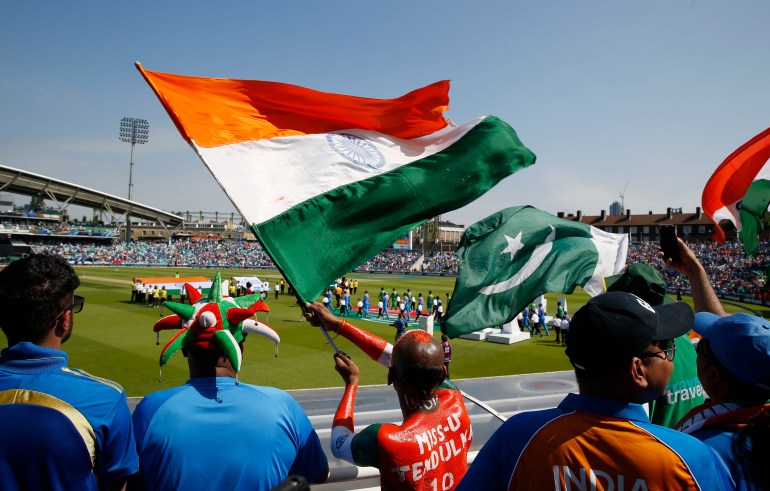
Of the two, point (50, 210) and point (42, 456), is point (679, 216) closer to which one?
point (42, 456)

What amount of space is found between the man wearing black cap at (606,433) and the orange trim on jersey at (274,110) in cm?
369

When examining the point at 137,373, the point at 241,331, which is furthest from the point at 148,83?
the point at 137,373

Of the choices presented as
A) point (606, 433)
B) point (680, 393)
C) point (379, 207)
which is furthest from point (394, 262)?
point (606, 433)

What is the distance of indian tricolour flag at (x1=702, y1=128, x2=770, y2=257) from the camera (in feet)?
26.2

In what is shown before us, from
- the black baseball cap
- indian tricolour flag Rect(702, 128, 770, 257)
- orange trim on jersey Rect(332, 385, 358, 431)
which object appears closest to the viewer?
the black baseball cap

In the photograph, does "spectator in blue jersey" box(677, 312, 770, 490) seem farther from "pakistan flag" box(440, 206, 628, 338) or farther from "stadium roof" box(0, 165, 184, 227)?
"stadium roof" box(0, 165, 184, 227)

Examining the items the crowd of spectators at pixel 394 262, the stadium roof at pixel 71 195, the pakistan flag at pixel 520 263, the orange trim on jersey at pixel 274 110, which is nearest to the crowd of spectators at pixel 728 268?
the crowd of spectators at pixel 394 262

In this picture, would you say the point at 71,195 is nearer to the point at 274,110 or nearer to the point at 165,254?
the point at 165,254

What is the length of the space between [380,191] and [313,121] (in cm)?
107

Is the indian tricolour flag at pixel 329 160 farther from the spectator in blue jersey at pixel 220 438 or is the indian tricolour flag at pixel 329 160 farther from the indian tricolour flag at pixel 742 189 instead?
the indian tricolour flag at pixel 742 189

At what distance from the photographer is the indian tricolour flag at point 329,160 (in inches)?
177

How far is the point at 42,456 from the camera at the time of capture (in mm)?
1989

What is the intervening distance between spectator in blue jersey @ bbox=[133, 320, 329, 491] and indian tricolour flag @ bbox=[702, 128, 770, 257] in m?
7.62

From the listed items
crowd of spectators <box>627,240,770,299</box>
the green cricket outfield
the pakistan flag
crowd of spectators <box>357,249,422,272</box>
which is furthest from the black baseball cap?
crowd of spectators <box>357,249,422,272</box>
